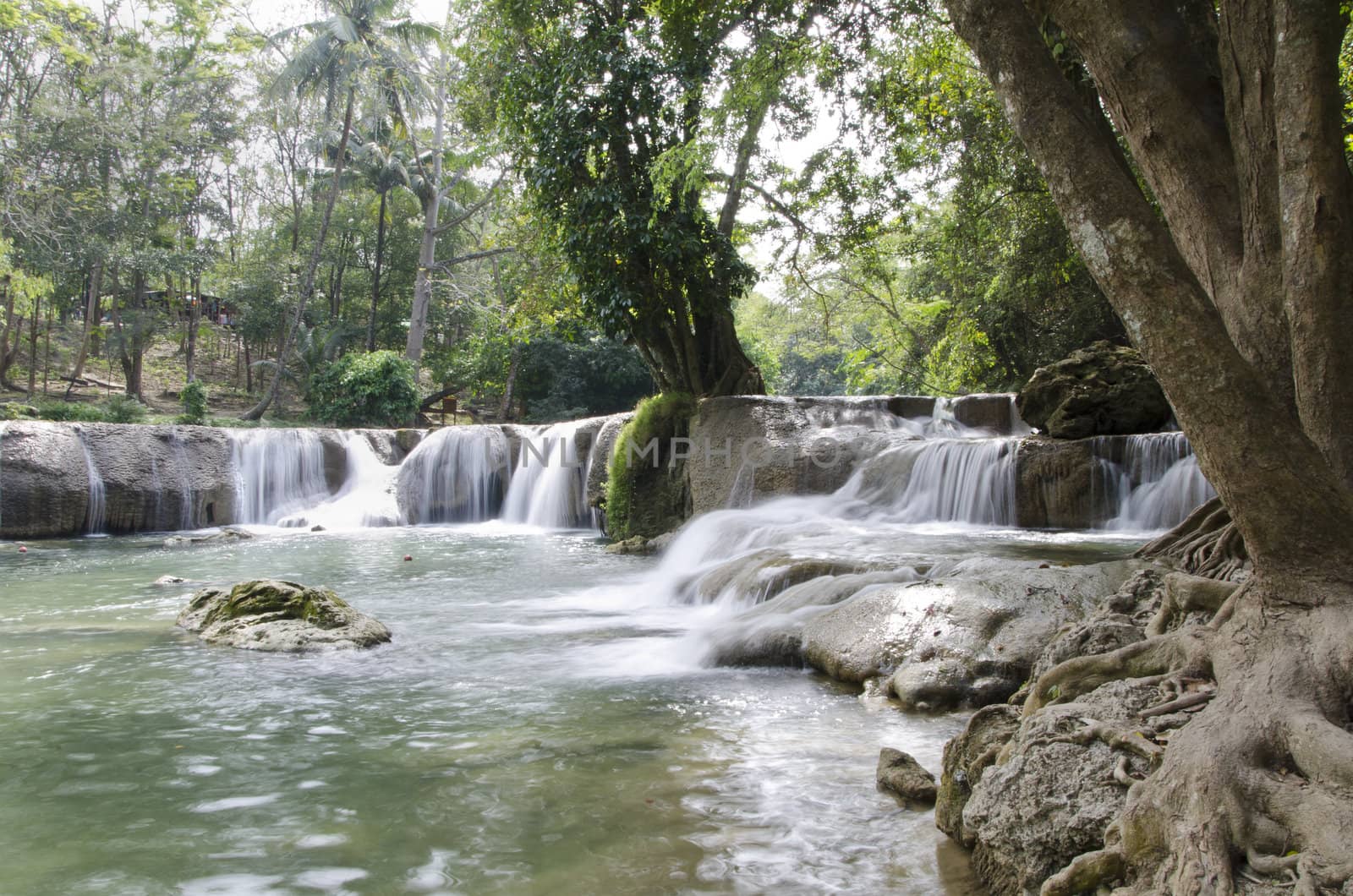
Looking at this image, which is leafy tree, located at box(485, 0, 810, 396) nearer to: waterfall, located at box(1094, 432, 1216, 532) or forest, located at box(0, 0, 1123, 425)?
forest, located at box(0, 0, 1123, 425)

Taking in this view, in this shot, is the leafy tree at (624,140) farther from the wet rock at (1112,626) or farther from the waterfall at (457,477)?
the wet rock at (1112,626)

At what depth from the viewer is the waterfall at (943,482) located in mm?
11594

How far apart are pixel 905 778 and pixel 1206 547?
124 inches

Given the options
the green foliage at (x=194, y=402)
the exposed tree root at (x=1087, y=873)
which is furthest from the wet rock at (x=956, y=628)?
the green foliage at (x=194, y=402)

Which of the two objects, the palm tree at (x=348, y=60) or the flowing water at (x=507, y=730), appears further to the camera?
the palm tree at (x=348, y=60)

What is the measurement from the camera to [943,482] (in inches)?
478

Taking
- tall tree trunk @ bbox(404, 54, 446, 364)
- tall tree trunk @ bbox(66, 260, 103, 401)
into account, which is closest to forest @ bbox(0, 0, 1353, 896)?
tall tree trunk @ bbox(66, 260, 103, 401)

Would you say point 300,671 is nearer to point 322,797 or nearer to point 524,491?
point 322,797

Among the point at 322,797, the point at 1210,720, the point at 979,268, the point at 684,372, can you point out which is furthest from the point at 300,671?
the point at 979,268

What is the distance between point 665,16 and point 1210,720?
37.5ft

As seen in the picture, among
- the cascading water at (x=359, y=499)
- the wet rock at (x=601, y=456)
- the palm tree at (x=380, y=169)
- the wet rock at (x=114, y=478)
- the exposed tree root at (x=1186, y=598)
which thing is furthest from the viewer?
the palm tree at (x=380, y=169)

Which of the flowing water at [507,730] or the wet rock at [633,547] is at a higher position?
the wet rock at [633,547]

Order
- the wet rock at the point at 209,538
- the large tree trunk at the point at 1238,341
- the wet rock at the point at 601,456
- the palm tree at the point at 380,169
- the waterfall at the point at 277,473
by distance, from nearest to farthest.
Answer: the large tree trunk at the point at 1238,341, the wet rock at the point at 209,538, the wet rock at the point at 601,456, the waterfall at the point at 277,473, the palm tree at the point at 380,169

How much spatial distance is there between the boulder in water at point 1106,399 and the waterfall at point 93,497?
639 inches
